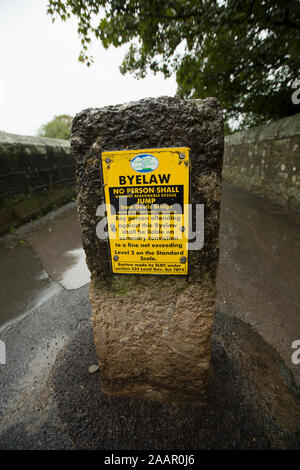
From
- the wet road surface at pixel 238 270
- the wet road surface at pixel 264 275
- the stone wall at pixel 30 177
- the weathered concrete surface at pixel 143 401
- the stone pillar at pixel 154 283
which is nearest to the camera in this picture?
the stone pillar at pixel 154 283

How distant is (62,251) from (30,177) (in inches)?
83.1

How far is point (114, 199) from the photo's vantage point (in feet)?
3.36

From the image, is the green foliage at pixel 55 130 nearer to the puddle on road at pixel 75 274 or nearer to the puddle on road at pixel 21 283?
the puddle on road at pixel 21 283

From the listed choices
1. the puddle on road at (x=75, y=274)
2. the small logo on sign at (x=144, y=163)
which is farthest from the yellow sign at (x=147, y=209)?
the puddle on road at (x=75, y=274)

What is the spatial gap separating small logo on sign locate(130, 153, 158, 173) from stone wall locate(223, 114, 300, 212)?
13.5ft

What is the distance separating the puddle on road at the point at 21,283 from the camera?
2195mm

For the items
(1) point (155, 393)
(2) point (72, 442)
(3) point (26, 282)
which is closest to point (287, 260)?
(1) point (155, 393)

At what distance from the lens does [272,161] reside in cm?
473

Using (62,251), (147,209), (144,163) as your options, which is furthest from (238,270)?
(62,251)

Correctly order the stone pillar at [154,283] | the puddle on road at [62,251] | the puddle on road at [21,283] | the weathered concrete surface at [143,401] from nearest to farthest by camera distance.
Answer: the stone pillar at [154,283], the weathered concrete surface at [143,401], the puddle on road at [21,283], the puddle on road at [62,251]

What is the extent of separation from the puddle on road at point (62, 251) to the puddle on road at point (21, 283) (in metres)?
0.12

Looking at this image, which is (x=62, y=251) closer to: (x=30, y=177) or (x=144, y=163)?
(x=30, y=177)

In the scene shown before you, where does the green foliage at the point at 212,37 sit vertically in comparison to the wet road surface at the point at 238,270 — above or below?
above

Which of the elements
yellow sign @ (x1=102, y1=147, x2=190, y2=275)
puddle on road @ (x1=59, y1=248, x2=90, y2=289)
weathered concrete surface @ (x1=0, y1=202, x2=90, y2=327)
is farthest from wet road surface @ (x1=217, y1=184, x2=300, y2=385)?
weathered concrete surface @ (x1=0, y1=202, x2=90, y2=327)
